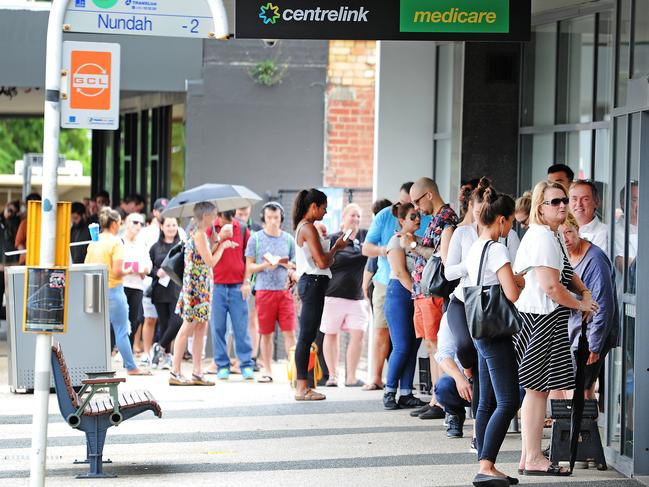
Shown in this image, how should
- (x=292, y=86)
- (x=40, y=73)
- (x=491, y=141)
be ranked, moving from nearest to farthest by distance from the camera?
1. (x=491, y=141)
2. (x=40, y=73)
3. (x=292, y=86)

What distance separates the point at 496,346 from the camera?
780 cm

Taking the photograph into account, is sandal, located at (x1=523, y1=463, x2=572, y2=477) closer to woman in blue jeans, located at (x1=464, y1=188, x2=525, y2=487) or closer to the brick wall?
woman in blue jeans, located at (x1=464, y1=188, x2=525, y2=487)

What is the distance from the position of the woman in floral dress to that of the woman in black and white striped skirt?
538cm

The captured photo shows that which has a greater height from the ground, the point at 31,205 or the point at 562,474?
the point at 31,205

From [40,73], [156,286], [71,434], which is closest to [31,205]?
[71,434]

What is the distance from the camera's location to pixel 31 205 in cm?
684

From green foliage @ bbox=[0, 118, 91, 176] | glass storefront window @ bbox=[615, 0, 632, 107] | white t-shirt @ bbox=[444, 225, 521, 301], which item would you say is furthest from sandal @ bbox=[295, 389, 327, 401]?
green foliage @ bbox=[0, 118, 91, 176]

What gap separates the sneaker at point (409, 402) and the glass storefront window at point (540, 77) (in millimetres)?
3074

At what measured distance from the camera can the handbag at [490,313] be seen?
25.0ft

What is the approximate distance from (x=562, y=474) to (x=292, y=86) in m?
11.6

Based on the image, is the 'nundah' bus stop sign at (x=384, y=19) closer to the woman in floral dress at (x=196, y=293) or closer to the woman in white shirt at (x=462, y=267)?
the woman in white shirt at (x=462, y=267)

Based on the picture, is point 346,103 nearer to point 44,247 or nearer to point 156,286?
point 156,286

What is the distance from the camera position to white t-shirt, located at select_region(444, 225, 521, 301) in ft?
29.2

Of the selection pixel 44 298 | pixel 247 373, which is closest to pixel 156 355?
pixel 247 373
